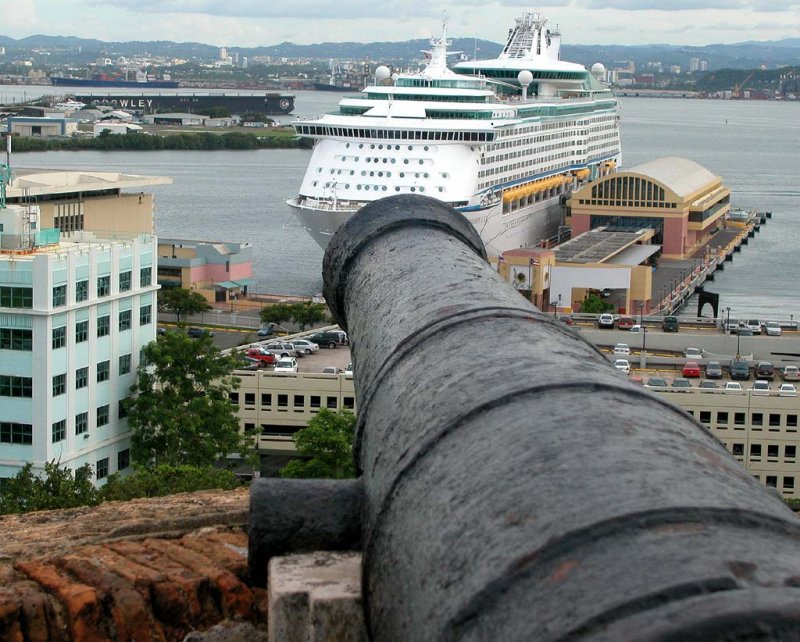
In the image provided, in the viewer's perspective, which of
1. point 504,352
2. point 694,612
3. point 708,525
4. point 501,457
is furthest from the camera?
point 504,352

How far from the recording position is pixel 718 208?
164 feet

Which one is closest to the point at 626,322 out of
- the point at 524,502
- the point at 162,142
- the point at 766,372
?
the point at 766,372

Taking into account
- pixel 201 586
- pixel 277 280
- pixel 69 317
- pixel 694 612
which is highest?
pixel 694 612

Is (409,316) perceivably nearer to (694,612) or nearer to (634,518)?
(634,518)

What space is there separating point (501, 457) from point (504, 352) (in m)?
0.42

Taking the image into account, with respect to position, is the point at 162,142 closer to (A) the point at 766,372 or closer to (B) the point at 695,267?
(B) the point at 695,267

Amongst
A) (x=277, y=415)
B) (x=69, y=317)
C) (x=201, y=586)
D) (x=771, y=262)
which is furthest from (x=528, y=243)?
(x=201, y=586)

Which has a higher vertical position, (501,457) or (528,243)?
(501,457)

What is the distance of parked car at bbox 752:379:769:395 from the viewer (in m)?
18.2

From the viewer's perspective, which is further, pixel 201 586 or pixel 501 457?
pixel 201 586

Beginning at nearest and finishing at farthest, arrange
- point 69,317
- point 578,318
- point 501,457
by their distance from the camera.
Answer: point 501,457 < point 69,317 < point 578,318

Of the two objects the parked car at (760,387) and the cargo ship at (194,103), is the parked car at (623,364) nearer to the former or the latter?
the parked car at (760,387)

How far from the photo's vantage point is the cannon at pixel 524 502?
1.60 meters

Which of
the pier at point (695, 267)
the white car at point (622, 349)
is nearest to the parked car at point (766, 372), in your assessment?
the white car at point (622, 349)
